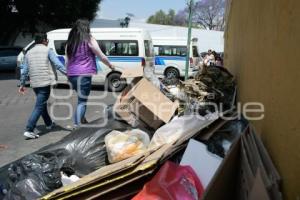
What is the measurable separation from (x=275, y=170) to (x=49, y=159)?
2180 millimetres

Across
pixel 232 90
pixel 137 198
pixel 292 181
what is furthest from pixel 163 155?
pixel 232 90

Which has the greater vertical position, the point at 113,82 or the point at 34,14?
the point at 34,14

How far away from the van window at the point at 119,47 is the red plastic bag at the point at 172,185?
12.0 meters

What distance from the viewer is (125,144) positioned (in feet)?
12.6

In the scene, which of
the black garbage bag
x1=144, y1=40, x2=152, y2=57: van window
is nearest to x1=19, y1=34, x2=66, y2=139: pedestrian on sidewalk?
the black garbage bag

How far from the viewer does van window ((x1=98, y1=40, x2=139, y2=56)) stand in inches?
584

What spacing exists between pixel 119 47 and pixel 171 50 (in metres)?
5.42

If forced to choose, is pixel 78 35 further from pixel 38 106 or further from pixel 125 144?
pixel 125 144

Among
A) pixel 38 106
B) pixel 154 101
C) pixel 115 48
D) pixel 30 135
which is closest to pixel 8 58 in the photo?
pixel 115 48

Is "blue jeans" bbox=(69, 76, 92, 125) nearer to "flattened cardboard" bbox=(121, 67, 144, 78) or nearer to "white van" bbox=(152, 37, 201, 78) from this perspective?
"flattened cardboard" bbox=(121, 67, 144, 78)

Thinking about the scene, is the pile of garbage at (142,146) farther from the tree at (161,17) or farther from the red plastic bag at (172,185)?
the tree at (161,17)

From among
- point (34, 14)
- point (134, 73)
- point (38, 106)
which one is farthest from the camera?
point (34, 14)

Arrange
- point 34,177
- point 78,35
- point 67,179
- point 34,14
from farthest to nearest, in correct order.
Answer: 1. point 34,14
2. point 78,35
3. point 67,179
4. point 34,177

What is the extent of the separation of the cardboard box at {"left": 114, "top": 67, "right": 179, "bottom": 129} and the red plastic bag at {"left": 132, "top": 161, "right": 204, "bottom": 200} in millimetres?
1573
